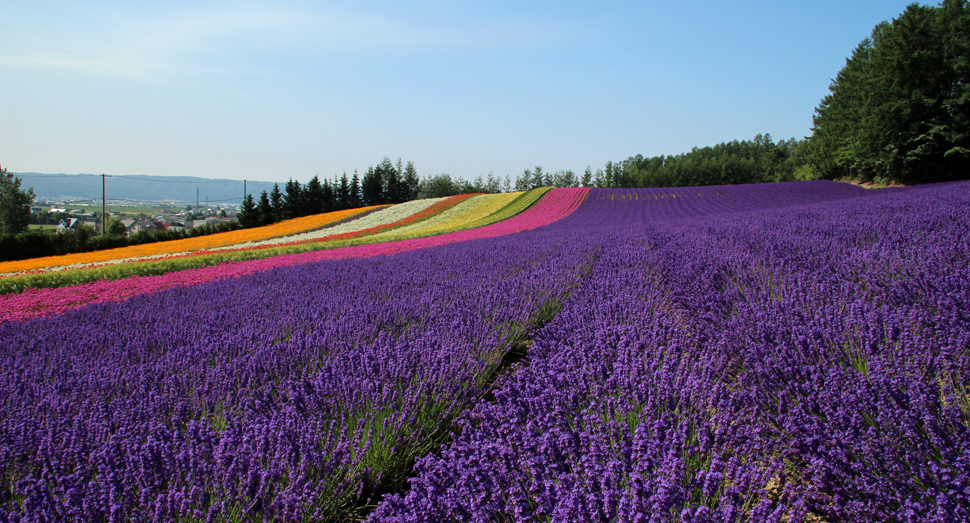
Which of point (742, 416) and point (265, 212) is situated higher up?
point (265, 212)

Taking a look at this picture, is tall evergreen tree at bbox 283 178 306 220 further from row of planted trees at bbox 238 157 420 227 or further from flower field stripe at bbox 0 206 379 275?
flower field stripe at bbox 0 206 379 275

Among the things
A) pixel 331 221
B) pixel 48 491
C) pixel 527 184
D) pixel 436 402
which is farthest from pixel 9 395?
pixel 527 184

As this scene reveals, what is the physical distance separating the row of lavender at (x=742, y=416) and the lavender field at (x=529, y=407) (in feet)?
0.04

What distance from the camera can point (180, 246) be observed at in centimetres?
2094

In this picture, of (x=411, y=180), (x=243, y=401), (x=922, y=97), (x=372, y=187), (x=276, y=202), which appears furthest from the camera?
(x=411, y=180)

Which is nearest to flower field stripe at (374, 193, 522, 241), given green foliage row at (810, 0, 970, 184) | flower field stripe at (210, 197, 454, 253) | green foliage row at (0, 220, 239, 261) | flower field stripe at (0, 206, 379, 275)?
flower field stripe at (210, 197, 454, 253)

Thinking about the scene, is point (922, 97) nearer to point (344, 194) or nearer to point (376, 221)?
point (376, 221)

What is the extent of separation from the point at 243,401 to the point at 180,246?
896 inches

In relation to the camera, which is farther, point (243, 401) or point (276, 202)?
point (276, 202)

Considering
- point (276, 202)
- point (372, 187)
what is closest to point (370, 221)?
point (276, 202)

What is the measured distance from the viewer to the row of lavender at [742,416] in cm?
129

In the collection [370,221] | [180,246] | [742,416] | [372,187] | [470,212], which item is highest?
[372,187]

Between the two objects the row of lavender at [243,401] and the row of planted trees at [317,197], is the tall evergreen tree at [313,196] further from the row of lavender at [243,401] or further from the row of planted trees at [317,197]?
the row of lavender at [243,401]

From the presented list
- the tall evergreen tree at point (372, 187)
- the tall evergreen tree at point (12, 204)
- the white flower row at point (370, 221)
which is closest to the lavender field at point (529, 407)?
the white flower row at point (370, 221)
